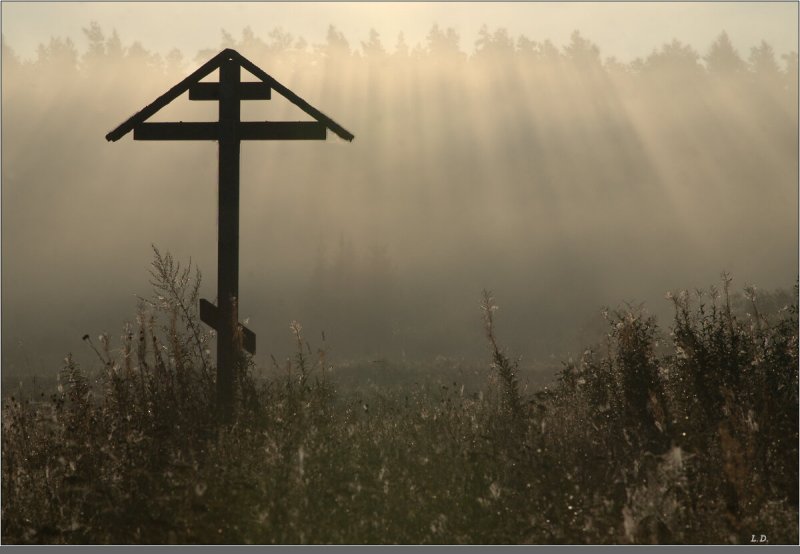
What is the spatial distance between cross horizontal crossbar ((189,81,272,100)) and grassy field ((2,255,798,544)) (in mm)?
2066

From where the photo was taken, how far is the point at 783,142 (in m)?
65.3

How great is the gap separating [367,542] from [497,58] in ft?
276

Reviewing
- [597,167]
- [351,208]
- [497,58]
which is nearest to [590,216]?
[597,167]

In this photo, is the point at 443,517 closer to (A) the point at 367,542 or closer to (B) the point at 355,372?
(A) the point at 367,542

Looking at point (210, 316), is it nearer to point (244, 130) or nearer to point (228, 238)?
point (228, 238)

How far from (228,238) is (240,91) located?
5.07ft

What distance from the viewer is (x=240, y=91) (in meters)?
9.27

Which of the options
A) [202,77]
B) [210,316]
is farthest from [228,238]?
[202,77]

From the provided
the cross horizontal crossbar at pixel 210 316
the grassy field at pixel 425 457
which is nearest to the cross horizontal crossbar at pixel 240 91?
the grassy field at pixel 425 457

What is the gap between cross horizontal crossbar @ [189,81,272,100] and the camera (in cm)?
919

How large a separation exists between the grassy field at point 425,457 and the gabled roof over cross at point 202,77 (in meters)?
1.82

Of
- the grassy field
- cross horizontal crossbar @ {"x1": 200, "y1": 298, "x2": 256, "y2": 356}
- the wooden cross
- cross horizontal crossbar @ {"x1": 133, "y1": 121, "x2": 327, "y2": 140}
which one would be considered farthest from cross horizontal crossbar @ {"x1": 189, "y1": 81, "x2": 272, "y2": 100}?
cross horizontal crossbar @ {"x1": 200, "y1": 298, "x2": 256, "y2": 356}

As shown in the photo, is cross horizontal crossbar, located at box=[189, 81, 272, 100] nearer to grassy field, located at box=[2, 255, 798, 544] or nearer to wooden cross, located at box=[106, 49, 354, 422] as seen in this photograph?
wooden cross, located at box=[106, 49, 354, 422]

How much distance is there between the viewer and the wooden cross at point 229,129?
8906mm
